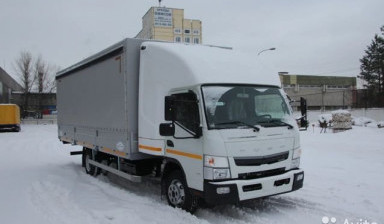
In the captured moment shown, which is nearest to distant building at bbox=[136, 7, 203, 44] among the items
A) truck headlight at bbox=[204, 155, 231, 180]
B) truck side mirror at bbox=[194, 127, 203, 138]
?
truck side mirror at bbox=[194, 127, 203, 138]

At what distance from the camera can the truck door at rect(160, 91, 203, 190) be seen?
6.56m

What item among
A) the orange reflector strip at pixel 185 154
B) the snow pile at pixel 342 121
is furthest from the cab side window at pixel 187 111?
the snow pile at pixel 342 121

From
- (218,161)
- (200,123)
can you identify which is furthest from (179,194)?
(200,123)

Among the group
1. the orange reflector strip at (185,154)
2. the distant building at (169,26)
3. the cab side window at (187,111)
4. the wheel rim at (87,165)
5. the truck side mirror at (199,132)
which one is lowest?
the wheel rim at (87,165)

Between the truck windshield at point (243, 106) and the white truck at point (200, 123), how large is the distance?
0.02 meters

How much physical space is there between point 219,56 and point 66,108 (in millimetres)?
7843

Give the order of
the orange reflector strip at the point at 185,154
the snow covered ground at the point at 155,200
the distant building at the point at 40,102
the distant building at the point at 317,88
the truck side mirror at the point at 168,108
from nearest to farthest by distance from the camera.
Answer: the orange reflector strip at the point at 185,154, the truck side mirror at the point at 168,108, the snow covered ground at the point at 155,200, the distant building at the point at 40,102, the distant building at the point at 317,88

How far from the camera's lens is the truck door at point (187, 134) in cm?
656

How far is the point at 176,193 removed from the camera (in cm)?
730

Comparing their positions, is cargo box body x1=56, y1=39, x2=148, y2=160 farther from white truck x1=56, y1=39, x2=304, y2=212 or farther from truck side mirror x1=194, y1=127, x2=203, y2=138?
truck side mirror x1=194, y1=127, x2=203, y2=138

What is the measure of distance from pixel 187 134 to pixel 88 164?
6133 millimetres

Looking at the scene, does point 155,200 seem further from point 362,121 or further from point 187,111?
point 362,121

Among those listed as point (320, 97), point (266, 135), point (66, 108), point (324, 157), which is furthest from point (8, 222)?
point (320, 97)

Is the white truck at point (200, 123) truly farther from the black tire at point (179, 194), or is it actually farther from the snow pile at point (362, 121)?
the snow pile at point (362, 121)
